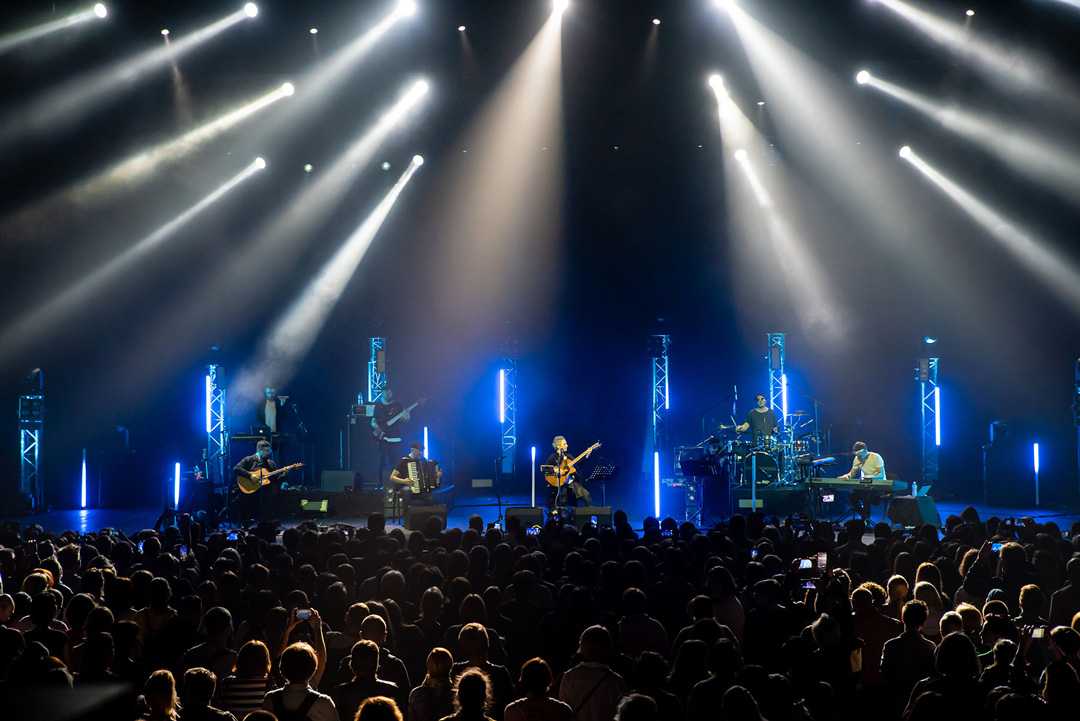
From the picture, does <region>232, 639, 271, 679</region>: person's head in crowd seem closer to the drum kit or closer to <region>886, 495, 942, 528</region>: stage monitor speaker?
<region>886, 495, 942, 528</region>: stage monitor speaker

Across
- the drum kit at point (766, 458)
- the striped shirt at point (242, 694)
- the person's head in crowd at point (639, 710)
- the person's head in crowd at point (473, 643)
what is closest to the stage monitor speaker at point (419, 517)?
the drum kit at point (766, 458)

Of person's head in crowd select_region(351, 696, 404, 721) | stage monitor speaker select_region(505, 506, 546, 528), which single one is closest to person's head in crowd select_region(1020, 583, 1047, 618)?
person's head in crowd select_region(351, 696, 404, 721)

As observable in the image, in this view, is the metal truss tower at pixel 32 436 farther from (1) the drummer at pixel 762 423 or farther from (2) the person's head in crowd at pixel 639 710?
(2) the person's head in crowd at pixel 639 710

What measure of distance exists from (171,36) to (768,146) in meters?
11.9

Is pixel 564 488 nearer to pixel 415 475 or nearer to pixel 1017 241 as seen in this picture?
pixel 415 475

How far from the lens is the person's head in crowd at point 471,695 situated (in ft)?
15.5

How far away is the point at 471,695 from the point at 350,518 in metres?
15.2

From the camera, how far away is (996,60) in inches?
654

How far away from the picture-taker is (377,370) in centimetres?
2286

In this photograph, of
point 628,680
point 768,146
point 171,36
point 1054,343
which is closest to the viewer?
point 628,680

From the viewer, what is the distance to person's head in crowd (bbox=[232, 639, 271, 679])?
5969 mm

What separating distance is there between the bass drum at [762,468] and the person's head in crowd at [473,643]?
14.0 metres

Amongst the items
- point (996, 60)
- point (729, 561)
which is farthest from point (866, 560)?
point (996, 60)

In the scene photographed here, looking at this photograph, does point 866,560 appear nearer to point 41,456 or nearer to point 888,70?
point 888,70
